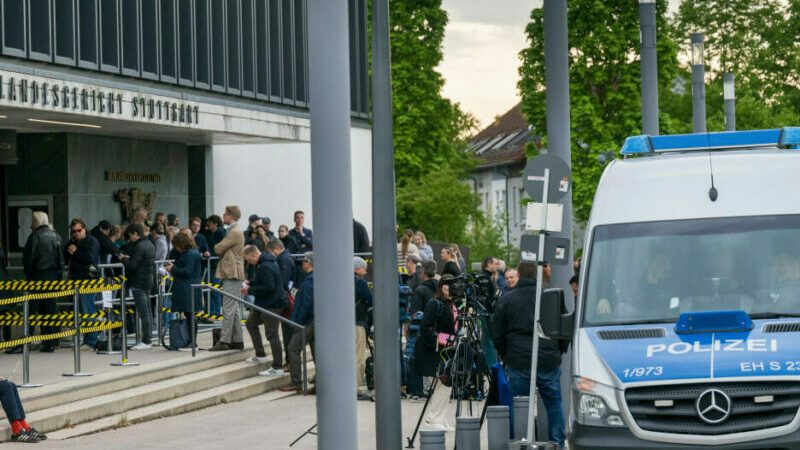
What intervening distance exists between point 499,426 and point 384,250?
2276 millimetres

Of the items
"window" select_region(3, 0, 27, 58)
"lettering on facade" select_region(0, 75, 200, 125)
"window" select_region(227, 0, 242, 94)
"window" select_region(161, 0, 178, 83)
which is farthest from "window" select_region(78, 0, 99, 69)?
"window" select_region(227, 0, 242, 94)

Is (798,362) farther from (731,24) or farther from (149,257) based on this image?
(731,24)

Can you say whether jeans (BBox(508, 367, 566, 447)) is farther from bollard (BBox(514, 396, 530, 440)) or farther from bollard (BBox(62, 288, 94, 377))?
bollard (BBox(62, 288, 94, 377))

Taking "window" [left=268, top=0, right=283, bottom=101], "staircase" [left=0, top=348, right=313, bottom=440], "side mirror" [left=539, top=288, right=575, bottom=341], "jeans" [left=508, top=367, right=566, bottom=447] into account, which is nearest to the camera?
"side mirror" [left=539, top=288, right=575, bottom=341]

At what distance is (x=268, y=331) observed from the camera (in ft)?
77.0

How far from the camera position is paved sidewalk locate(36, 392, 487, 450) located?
17672 mm

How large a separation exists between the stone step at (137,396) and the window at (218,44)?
10709 mm

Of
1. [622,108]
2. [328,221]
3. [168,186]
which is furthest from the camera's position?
[622,108]

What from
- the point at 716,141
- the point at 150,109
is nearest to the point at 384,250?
the point at 716,141

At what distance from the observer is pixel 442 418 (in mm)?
17984

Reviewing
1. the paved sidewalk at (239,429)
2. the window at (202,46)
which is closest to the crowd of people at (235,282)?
the paved sidewalk at (239,429)

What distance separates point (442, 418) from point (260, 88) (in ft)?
64.1

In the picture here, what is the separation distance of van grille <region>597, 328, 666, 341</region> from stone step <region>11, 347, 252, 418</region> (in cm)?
864

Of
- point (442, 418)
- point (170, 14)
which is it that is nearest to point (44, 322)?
point (442, 418)
